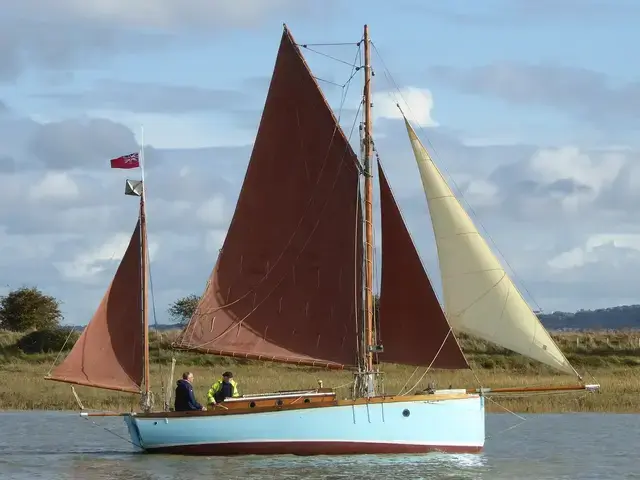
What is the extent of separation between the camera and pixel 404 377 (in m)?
62.5

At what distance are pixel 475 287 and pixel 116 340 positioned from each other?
10.6 m

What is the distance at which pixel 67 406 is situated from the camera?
5778 cm

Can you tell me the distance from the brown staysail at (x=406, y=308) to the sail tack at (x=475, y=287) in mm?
674

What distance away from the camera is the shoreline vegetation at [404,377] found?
5534cm

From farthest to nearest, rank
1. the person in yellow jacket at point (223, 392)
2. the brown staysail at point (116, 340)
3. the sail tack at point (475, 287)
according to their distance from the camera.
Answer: the brown staysail at point (116, 340) < the person in yellow jacket at point (223, 392) < the sail tack at point (475, 287)

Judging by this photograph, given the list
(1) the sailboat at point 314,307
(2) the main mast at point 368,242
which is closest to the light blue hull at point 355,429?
(1) the sailboat at point 314,307

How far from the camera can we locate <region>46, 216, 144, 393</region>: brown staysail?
132ft

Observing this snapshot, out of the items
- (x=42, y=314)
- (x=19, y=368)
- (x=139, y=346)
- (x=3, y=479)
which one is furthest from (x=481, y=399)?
(x=42, y=314)

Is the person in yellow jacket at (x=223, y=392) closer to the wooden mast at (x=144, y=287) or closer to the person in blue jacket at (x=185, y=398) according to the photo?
the person in blue jacket at (x=185, y=398)

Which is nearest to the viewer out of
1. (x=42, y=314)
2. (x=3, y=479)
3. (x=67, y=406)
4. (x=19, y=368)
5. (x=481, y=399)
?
(x=3, y=479)

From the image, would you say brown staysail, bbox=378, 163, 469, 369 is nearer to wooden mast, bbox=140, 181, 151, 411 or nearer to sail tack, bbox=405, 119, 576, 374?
sail tack, bbox=405, 119, 576, 374

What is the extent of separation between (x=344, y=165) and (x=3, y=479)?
12.6m

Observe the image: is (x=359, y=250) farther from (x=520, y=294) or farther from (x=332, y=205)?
(x=520, y=294)

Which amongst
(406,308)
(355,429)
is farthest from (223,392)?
(406,308)
